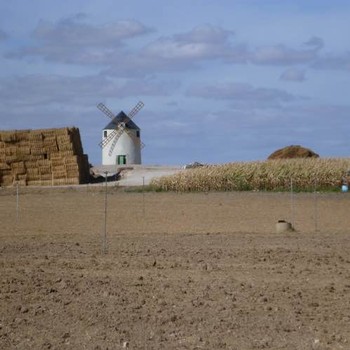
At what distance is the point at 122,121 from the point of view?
9200 cm

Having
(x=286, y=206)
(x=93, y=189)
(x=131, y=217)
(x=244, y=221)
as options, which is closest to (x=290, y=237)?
(x=244, y=221)

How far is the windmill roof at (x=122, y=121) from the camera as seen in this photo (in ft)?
302

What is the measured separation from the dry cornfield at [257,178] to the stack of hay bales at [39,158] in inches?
317

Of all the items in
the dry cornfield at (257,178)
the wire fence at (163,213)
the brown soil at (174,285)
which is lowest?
the brown soil at (174,285)

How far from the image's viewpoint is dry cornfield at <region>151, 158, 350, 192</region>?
5812 centimetres

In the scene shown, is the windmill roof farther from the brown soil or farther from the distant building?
the brown soil

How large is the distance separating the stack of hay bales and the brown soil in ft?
99.3

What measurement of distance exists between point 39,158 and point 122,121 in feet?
87.6

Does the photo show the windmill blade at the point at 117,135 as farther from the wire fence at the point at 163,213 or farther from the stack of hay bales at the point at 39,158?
the wire fence at the point at 163,213

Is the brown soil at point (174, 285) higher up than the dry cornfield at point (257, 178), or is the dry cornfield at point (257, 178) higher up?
the dry cornfield at point (257, 178)

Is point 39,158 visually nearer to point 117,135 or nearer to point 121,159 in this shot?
point 121,159

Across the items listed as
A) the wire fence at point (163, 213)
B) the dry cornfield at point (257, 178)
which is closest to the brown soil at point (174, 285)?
the wire fence at point (163, 213)

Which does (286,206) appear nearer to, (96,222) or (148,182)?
(96,222)

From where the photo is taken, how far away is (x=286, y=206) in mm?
42656
